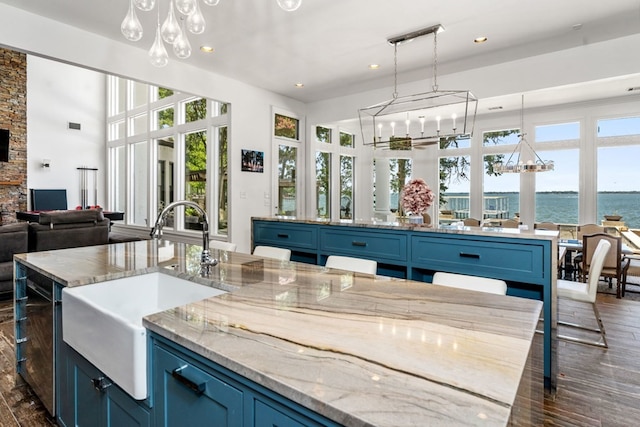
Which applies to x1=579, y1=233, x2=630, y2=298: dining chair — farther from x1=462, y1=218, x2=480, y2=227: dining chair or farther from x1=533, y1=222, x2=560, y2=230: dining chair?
x1=462, y1=218, x2=480, y2=227: dining chair

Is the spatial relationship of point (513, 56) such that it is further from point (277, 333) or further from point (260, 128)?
point (277, 333)

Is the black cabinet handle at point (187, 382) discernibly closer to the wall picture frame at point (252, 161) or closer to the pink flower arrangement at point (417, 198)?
the pink flower arrangement at point (417, 198)

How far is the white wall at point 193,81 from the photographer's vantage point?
10.5 feet

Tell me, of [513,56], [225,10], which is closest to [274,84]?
[225,10]

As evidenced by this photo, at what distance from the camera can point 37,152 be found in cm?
815

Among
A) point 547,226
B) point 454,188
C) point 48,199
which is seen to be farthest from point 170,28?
point 48,199

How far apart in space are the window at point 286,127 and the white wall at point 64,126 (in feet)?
19.6

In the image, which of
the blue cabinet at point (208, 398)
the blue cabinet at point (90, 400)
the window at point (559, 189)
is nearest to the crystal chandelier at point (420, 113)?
the window at point (559, 189)

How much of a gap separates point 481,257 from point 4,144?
31.9ft

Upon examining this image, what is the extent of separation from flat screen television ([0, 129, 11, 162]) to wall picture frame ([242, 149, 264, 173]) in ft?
20.5

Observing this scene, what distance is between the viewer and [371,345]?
0.89 m

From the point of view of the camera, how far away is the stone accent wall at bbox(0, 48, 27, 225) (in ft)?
25.0

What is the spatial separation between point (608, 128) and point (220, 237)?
678cm

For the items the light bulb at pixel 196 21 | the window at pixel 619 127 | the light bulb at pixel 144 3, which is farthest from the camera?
the window at pixel 619 127
